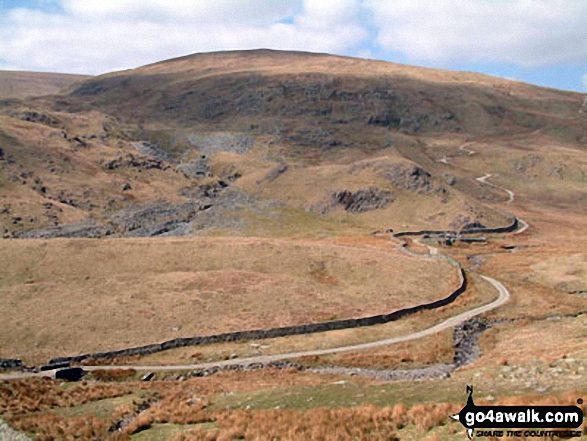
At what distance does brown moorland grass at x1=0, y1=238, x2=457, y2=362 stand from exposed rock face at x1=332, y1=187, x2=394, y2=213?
52.5 m

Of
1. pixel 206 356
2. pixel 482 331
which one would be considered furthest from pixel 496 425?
pixel 482 331

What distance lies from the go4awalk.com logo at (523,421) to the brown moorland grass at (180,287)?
3595 cm

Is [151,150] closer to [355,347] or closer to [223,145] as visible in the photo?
[223,145]

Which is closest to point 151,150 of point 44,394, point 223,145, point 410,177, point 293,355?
point 223,145

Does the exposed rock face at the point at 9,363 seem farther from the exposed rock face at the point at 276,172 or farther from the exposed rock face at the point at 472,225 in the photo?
the exposed rock face at the point at 276,172

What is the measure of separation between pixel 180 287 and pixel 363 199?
7748cm

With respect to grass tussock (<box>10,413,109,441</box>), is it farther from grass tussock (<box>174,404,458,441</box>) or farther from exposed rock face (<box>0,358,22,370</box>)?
exposed rock face (<box>0,358,22,370</box>)

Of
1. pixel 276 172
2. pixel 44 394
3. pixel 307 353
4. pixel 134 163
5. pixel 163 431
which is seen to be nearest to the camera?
pixel 163 431

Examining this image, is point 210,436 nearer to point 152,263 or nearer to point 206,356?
point 206,356

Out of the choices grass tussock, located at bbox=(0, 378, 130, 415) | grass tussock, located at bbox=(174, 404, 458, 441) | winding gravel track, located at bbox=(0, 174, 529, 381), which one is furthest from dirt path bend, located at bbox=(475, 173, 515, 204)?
grass tussock, located at bbox=(174, 404, 458, 441)

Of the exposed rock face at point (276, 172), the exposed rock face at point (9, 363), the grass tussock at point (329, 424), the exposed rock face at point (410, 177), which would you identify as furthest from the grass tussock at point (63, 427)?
the exposed rock face at point (276, 172)

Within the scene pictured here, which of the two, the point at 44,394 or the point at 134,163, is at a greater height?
the point at 134,163

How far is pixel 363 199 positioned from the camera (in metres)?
133

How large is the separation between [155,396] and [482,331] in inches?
1355
